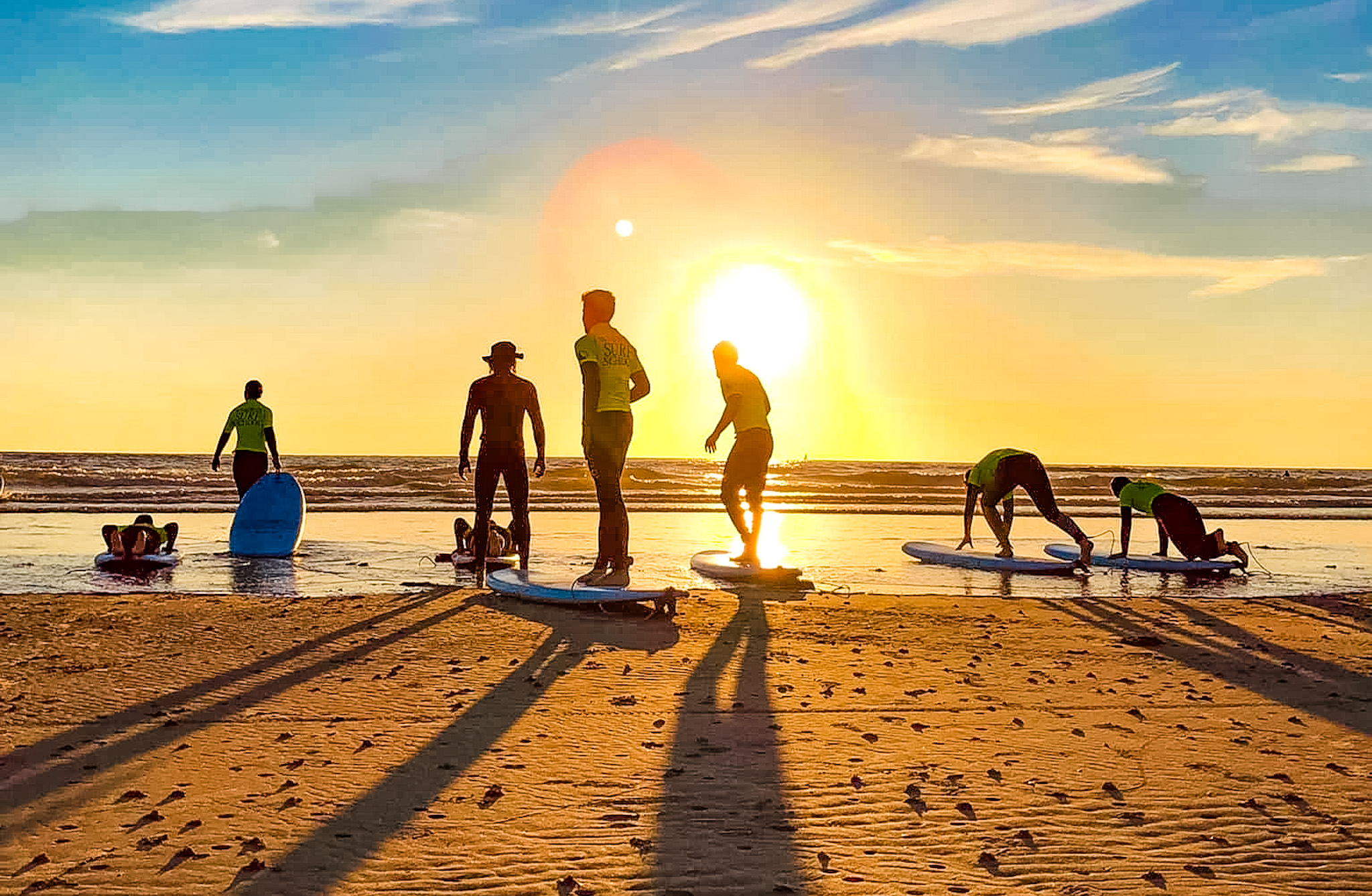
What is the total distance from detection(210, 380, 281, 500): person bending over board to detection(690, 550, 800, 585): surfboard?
18.5 feet

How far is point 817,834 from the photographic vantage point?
4242mm

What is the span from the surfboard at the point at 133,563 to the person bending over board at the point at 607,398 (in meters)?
6.67

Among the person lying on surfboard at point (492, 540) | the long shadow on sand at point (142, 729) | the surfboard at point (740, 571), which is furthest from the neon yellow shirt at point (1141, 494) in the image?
the long shadow on sand at point (142, 729)

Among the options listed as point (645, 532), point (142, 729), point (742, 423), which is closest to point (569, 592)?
point (742, 423)

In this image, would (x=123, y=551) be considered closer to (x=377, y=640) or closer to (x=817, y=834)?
(x=377, y=640)

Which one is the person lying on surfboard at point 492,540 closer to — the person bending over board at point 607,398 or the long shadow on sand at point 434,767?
the person bending over board at point 607,398

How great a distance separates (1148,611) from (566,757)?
7.53 metres

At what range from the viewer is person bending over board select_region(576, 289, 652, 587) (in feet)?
31.0

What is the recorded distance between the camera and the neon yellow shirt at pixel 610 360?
9406 mm

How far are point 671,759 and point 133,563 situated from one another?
34.6 feet

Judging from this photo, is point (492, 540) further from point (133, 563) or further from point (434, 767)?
point (434, 767)

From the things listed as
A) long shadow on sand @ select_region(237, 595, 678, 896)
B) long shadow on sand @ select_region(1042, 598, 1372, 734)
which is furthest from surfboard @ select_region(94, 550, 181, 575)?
long shadow on sand @ select_region(1042, 598, 1372, 734)

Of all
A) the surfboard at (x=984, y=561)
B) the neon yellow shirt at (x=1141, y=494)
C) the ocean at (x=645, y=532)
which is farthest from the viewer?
the surfboard at (x=984, y=561)

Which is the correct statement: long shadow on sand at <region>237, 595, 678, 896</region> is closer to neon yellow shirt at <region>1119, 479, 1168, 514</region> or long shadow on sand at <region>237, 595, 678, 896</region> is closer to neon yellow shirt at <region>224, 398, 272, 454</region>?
neon yellow shirt at <region>224, 398, 272, 454</region>
